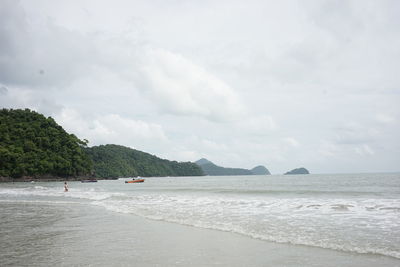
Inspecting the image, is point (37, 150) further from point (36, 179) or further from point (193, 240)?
point (193, 240)

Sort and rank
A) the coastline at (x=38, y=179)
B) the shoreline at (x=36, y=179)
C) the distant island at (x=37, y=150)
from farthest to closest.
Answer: the distant island at (x=37, y=150)
the coastline at (x=38, y=179)
the shoreline at (x=36, y=179)

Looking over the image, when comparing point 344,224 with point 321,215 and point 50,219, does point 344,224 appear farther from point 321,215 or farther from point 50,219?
point 50,219

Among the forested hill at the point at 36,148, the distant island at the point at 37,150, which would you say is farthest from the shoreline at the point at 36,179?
the forested hill at the point at 36,148

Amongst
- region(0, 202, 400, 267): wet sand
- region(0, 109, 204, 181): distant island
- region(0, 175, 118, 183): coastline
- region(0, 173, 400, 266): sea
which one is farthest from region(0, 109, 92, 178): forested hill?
region(0, 202, 400, 267): wet sand

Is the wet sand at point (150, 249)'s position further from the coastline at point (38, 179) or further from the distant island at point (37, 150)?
the distant island at point (37, 150)

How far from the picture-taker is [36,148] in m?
111

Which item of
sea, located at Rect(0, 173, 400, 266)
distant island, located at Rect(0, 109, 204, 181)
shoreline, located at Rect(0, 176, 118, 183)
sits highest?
distant island, located at Rect(0, 109, 204, 181)

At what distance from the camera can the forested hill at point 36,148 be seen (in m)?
98.9

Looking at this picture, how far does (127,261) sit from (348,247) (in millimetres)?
5861

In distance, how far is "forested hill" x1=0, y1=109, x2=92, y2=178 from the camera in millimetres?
98875

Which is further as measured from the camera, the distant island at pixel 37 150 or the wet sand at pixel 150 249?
the distant island at pixel 37 150

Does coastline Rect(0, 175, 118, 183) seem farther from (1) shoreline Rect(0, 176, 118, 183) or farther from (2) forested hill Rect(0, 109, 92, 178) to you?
(2) forested hill Rect(0, 109, 92, 178)

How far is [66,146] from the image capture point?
12456 cm

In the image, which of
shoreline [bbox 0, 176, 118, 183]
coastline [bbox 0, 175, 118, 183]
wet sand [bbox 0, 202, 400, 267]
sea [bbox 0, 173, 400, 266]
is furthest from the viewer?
coastline [bbox 0, 175, 118, 183]
